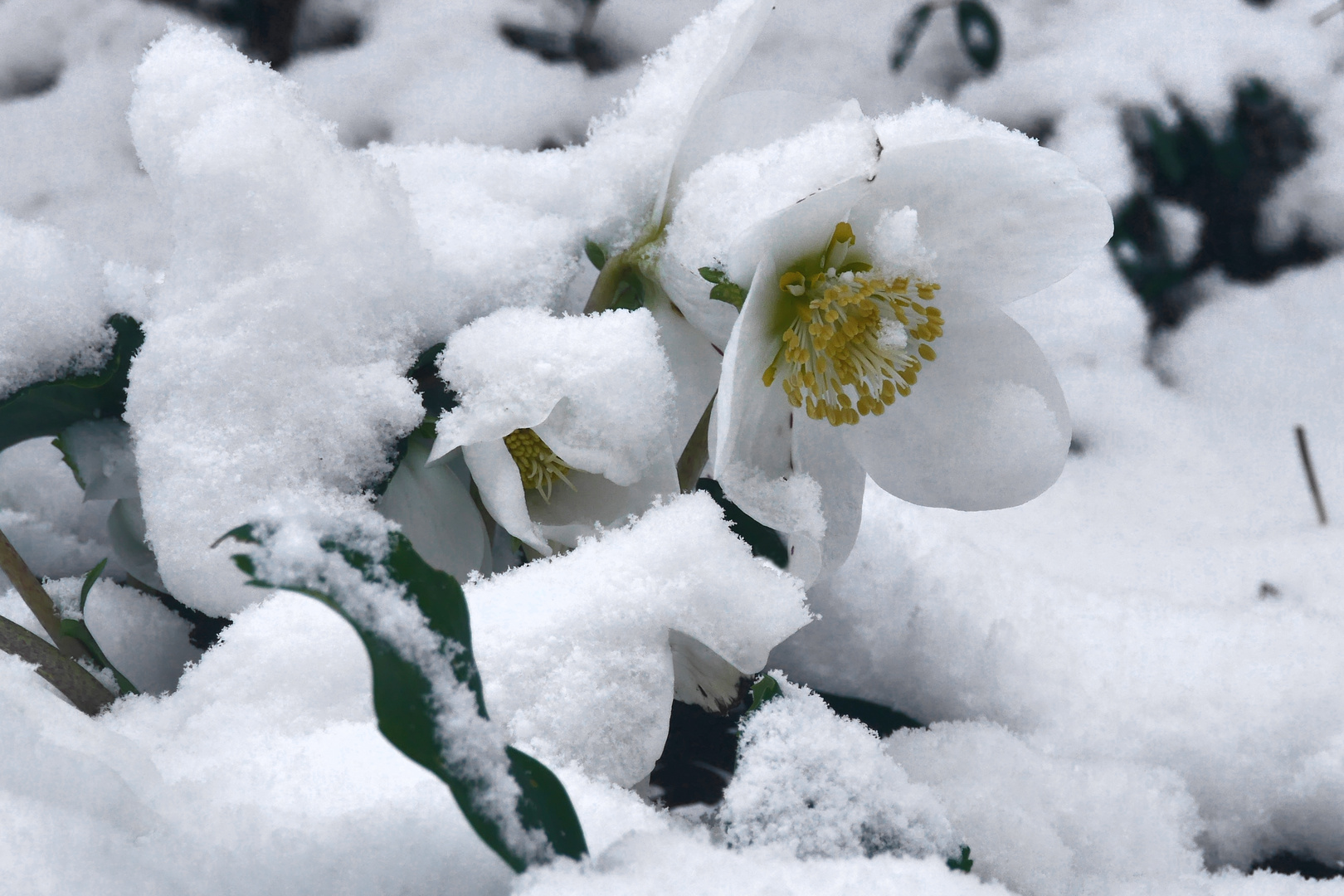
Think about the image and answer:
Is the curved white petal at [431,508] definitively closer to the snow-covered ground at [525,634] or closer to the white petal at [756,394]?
the snow-covered ground at [525,634]

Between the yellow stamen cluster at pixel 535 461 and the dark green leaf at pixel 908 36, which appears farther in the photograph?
the dark green leaf at pixel 908 36

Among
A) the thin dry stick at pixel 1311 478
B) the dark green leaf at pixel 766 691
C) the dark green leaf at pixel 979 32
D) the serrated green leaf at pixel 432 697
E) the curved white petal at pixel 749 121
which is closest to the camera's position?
the serrated green leaf at pixel 432 697

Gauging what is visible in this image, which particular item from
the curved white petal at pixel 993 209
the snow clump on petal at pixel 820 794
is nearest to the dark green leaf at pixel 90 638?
the snow clump on petal at pixel 820 794

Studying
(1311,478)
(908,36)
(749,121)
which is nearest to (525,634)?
(749,121)

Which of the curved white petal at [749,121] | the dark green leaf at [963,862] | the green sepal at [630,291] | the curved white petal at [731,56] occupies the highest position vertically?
the curved white petal at [731,56]

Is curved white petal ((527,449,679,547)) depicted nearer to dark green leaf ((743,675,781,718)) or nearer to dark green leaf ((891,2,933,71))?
dark green leaf ((743,675,781,718))

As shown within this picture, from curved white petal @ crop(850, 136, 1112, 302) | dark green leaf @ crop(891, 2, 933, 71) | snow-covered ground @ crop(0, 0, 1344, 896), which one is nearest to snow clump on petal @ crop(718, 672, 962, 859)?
snow-covered ground @ crop(0, 0, 1344, 896)

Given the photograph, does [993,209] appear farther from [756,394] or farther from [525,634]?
[525,634]
